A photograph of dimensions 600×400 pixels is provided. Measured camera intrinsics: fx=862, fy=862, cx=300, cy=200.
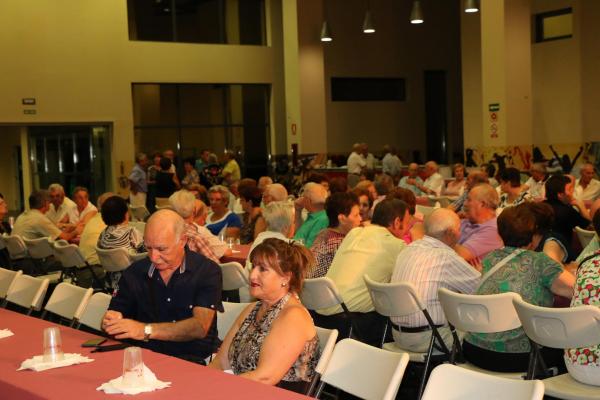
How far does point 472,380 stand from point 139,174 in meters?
14.5

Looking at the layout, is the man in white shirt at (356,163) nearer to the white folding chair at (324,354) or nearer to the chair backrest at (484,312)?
the chair backrest at (484,312)

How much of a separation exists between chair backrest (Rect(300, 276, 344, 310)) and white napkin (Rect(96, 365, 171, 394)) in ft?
6.92

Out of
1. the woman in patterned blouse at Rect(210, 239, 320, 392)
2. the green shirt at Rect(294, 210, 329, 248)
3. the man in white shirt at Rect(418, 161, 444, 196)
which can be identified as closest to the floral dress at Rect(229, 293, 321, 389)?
the woman in patterned blouse at Rect(210, 239, 320, 392)

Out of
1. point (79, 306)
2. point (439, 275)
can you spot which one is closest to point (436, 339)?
point (439, 275)

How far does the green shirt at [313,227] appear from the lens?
286 inches

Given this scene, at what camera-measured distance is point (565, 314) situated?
3.76 meters

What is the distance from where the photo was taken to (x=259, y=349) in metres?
3.75

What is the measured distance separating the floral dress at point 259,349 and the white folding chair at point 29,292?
6.68ft

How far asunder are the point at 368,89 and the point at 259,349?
64.6 ft

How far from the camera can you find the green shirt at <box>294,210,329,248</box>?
7273 mm

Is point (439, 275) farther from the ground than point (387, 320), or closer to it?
farther from the ground

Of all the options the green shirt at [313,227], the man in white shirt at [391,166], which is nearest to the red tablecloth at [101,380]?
the green shirt at [313,227]

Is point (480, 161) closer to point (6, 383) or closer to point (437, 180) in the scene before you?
point (437, 180)

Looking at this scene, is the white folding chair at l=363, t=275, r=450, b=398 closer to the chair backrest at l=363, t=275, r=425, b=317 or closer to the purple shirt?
the chair backrest at l=363, t=275, r=425, b=317
